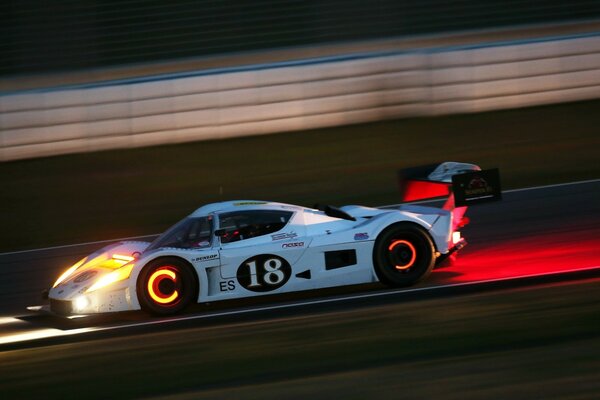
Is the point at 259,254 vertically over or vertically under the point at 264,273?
over

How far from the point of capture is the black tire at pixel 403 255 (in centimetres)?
824

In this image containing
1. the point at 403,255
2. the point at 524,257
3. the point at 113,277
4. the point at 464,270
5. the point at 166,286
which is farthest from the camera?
the point at 524,257

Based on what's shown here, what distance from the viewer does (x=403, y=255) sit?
836 cm

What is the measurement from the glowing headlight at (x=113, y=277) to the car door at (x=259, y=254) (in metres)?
0.83

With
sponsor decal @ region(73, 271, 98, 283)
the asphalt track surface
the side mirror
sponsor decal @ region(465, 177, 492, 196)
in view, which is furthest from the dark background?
sponsor decal @ region(465, 177, 492, 196)

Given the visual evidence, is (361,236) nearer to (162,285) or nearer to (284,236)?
(284,236)

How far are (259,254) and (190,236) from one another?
2.23ft

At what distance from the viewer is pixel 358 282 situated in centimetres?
821

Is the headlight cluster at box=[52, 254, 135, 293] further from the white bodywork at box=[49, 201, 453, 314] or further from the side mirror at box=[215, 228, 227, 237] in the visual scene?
the side mirror at box=[215, 228, 227, 237]

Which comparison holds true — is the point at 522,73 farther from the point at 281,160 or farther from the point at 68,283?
the point at 68,283

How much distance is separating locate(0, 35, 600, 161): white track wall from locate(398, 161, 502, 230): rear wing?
6272mm

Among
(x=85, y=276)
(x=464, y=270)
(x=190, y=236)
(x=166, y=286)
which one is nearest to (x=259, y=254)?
(x=190, y=236)

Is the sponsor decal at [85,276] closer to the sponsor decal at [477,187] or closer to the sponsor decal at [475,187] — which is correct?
the sponsor decal at [475,187]

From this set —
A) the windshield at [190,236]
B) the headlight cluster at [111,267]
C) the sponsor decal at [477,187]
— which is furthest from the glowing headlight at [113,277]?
the sponsor decal at [477,187]
